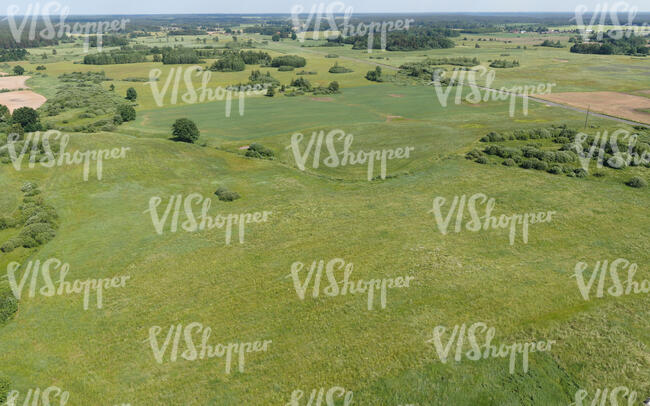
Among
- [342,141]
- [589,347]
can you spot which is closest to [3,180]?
[342,141]

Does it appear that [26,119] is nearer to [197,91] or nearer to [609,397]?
[197,91]

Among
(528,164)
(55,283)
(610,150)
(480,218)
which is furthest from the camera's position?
(610,150)

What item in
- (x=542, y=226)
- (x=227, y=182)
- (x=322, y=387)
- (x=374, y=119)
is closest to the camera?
(x=322, y=387)

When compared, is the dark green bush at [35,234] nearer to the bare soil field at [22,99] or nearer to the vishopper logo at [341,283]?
the vishopper logo at [341,283]

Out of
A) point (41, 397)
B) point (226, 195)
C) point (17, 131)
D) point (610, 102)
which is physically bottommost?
point (41, 397)

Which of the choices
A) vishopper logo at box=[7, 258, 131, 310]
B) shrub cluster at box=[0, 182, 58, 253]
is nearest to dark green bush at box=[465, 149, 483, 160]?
vishopper logo at box=[7, 258, 131, 310]

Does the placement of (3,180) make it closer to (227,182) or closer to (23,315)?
(227,182)

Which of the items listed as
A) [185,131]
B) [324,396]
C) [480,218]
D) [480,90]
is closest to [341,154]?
[185,131]

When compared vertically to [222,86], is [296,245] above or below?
below
